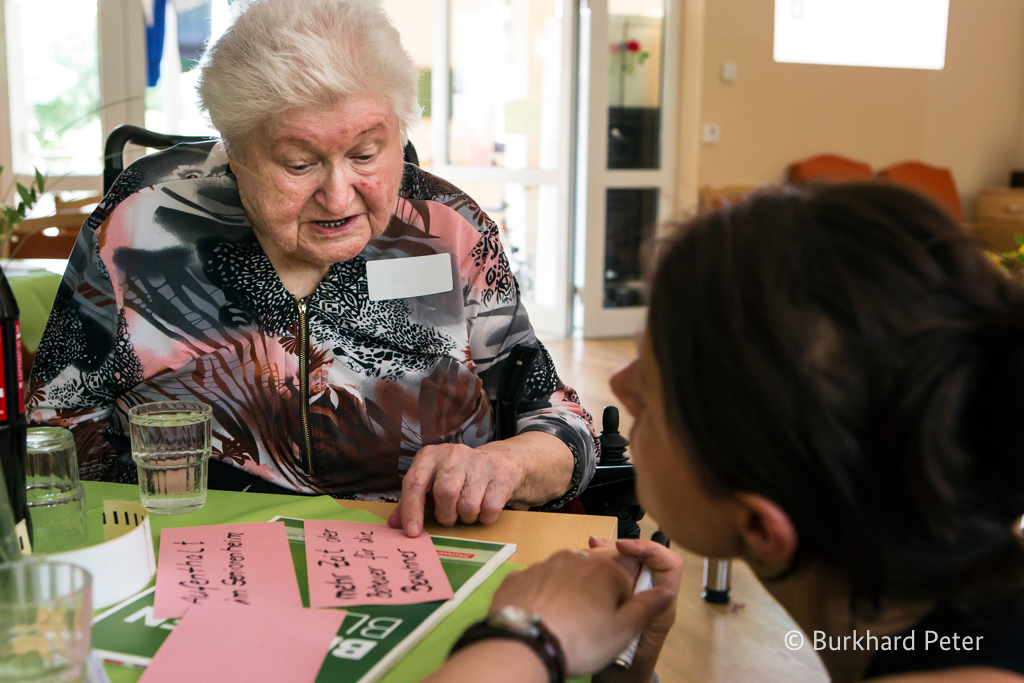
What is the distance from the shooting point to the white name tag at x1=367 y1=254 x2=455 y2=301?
1276mm

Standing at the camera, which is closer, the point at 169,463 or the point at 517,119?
the point at 169,463

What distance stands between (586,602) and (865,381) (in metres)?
0.27

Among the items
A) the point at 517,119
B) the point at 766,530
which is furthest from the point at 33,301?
the point at 517,119

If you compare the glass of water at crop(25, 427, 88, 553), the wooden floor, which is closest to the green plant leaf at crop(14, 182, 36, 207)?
the glass of water at crop(25, 427, 88, 553)

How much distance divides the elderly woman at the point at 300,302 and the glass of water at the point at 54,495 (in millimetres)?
307

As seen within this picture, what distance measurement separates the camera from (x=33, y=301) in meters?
2.03

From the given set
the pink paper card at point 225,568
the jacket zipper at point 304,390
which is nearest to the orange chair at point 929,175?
the jacket zipper at point 304,390

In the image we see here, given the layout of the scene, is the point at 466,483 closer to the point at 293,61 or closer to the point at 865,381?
the point at 865,381

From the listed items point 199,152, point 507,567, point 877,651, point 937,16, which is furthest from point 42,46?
point 937,16

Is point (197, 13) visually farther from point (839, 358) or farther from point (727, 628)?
point (839, 358)

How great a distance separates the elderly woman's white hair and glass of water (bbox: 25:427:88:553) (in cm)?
54

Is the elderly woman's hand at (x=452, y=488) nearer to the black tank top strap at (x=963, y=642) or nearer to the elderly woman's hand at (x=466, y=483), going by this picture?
the elderly woman's hand at (x=466, y=483)

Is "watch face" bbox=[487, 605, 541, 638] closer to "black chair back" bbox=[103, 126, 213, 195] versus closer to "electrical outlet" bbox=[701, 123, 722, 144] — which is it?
"black chair back" bbox=[103, 126, 213, 195]

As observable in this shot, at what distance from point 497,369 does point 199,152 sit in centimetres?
61
